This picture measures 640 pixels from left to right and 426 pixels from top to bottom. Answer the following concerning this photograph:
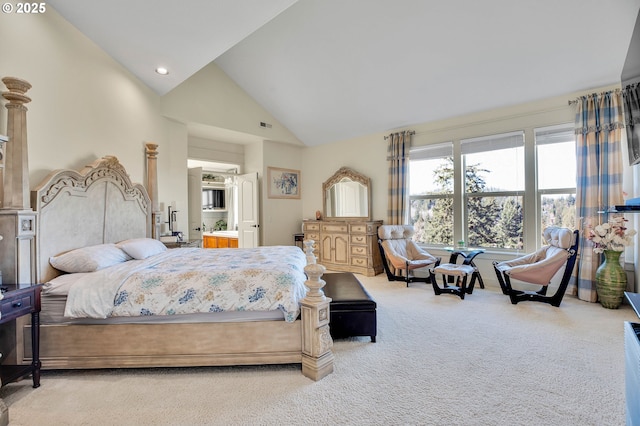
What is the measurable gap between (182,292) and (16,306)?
97cm

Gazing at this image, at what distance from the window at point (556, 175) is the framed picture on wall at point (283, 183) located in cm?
459

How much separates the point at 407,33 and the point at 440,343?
3.71 meters

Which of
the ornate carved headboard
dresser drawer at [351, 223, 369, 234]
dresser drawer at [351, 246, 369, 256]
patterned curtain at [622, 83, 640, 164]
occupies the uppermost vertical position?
patterned curtain at [622, 83, 640, 164]

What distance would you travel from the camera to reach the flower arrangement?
11.2 feet

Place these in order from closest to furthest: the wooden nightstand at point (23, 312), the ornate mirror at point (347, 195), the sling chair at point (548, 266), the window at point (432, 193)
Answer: the wooden nightstand at point (23, 312) < the sling chair at point (548, 266) < the window at point (432, 193) < the ornate mirror at point (347, 195)

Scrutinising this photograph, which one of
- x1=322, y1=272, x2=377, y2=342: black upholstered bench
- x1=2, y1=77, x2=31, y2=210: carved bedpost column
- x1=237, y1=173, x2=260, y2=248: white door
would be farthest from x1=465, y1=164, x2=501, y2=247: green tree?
x1=2, y1=77, x2=31, y2=210: carved bedpost column

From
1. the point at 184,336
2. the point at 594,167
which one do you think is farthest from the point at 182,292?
the point at 594,167

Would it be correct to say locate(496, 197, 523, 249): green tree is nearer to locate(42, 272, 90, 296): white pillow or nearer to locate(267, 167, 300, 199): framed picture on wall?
locate(267, 167, 300, 199): framed picture on wall

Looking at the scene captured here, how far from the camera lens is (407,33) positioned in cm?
386

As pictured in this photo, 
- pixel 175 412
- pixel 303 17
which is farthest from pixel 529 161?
pixel 175 412

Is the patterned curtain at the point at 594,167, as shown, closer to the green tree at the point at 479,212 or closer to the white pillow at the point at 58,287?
the green tree at the point at 479,212

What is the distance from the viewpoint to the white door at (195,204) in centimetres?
571

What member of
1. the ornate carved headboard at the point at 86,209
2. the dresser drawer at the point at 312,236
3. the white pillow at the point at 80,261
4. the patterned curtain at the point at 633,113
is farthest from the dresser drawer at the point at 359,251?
the white pillow at the point at 80,261

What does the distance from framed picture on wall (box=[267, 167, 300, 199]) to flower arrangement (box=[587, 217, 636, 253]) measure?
17.1ft
